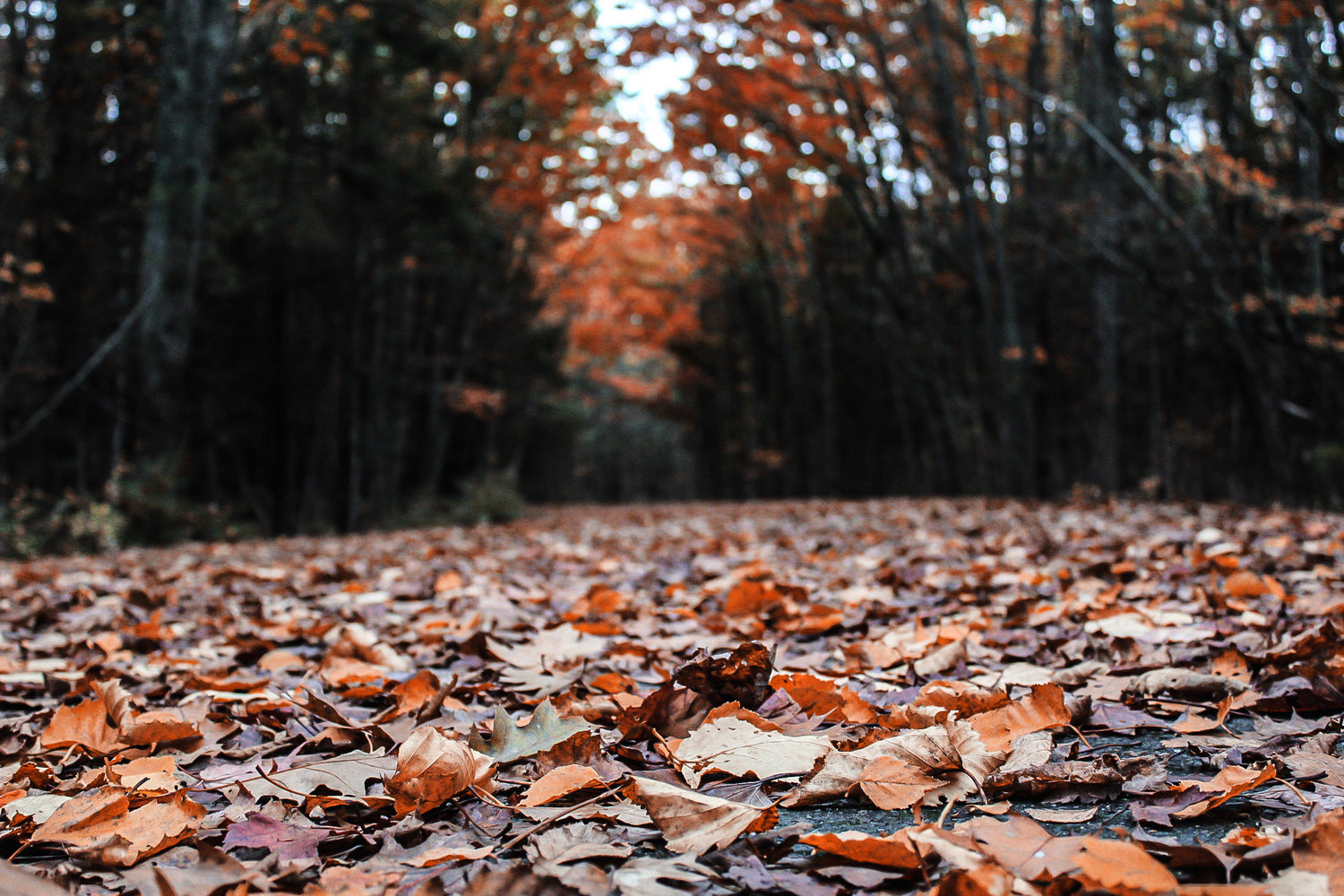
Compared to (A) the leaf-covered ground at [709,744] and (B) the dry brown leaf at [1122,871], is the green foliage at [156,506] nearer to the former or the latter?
(A) the leaf-covered ground at [709,744]

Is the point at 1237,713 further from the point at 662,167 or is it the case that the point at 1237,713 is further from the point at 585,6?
the point at 662,167

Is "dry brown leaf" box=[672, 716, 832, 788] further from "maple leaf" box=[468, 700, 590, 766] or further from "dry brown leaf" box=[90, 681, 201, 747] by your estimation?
"dry brown leaf" box=[90, 681, 201, 747]

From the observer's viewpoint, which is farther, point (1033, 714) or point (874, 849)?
point (1033, 714)

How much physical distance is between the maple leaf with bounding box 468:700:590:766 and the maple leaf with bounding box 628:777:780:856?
263mm

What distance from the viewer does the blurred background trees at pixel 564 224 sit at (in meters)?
6.32

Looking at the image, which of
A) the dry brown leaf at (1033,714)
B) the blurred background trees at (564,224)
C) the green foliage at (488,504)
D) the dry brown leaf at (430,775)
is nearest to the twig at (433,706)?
the dry brown leaf at (430,775)

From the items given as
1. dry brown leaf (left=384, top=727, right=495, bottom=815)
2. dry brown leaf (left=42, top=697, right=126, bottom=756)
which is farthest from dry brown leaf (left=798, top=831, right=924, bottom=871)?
dry brown leaf (left=42, top=697, right=126, bottom=756)

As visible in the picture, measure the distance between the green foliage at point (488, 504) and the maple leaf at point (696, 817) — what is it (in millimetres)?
9200

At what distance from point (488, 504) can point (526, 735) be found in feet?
30.3

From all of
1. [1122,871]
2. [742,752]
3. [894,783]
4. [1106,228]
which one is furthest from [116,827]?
[1106,228]

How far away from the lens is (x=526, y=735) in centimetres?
121

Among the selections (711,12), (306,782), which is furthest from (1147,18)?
(306,782)

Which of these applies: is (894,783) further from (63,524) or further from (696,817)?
(63,524)

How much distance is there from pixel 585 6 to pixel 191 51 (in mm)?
5743
